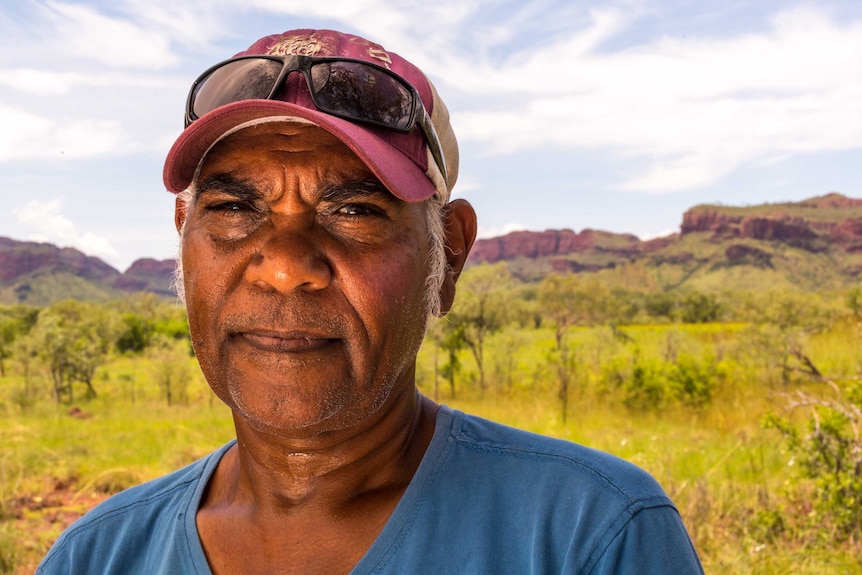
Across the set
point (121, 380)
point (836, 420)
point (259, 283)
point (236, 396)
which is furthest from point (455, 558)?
point (121, 380)

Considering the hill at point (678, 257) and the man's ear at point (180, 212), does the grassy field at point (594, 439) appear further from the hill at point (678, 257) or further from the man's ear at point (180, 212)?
the hill at point (678, 257)

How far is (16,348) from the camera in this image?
22938 millimetres

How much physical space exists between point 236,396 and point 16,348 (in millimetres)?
24885

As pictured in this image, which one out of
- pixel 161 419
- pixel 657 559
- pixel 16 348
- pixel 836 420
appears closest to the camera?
pixel 657 559

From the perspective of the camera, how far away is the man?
142 centimetres

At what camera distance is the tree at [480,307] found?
72.1ft

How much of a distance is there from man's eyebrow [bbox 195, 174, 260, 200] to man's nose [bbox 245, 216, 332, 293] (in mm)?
87

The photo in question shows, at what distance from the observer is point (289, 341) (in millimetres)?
1469

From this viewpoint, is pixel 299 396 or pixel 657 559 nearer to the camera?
pixel 657 559

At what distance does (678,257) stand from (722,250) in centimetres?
634

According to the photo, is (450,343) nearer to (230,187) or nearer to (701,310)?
(230,187)

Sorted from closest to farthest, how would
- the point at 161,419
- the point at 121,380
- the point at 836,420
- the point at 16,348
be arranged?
the point at 836,420, the point at 161,419, the point at 16,348, the point at 121,380

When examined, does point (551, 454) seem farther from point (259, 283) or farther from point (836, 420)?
point (836, 420)

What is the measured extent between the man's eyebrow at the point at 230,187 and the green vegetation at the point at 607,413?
4406 millimetres
